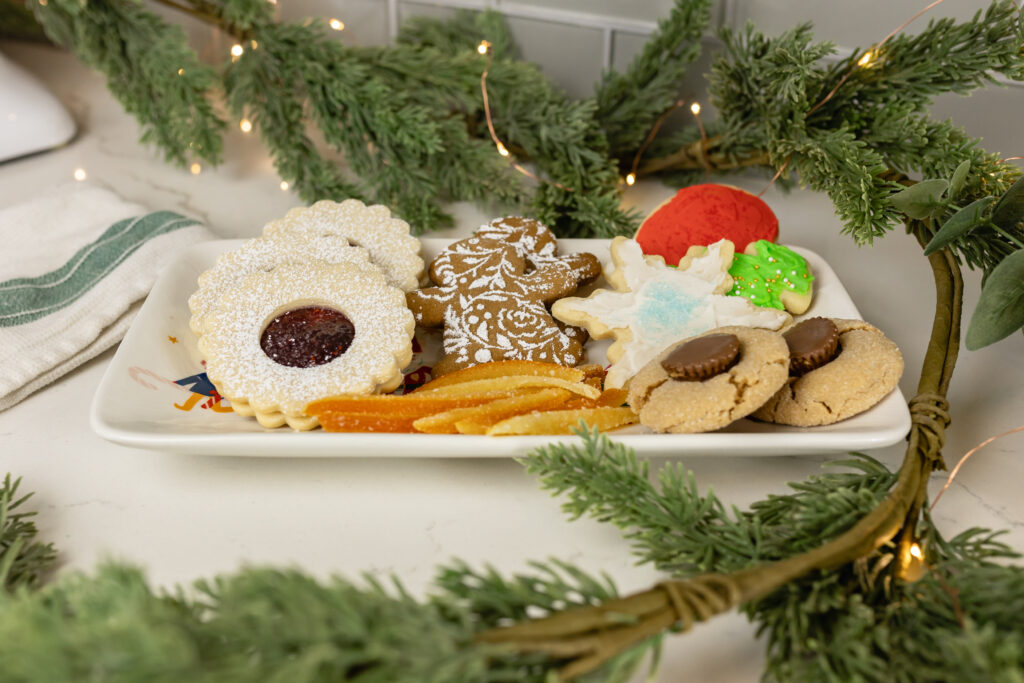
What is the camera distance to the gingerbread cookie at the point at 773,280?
114 cm

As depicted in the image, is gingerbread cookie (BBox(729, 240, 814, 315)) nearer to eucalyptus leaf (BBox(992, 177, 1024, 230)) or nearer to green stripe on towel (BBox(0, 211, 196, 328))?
eucalyptus leaf (BBox(992, 177, 1024, 230))

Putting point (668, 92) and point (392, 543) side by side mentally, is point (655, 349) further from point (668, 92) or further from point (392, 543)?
point (668, 92)

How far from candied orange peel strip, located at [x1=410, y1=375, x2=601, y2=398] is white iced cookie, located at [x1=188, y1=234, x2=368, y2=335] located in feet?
0.90

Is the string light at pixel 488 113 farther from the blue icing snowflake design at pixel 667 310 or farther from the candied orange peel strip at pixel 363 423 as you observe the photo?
the candied orange peel strip at pixel 363 423

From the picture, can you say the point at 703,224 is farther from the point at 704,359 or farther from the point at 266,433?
the point at 266,433

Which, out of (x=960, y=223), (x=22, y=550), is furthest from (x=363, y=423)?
(x=960, y=223)

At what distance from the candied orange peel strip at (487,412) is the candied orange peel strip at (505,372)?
5cm

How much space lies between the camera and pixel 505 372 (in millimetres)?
1048

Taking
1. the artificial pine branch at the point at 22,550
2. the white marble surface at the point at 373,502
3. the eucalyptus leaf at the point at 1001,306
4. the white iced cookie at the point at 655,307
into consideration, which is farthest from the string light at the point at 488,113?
the artificial pine branch at the point at 22,550

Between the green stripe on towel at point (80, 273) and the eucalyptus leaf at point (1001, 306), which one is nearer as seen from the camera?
the eucalyptus leaf at point (1001, 306)

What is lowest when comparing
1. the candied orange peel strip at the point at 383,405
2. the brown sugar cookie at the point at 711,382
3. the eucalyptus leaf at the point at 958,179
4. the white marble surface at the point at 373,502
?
the white marble surface at the point at 373,502

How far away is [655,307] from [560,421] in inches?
10.7

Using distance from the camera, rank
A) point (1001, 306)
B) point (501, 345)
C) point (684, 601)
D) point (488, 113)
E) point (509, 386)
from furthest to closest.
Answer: point (488, 113) → point (501, 345) → point (509, 386) → point (1001, 306) → point (684, 601)

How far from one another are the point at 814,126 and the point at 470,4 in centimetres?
83
